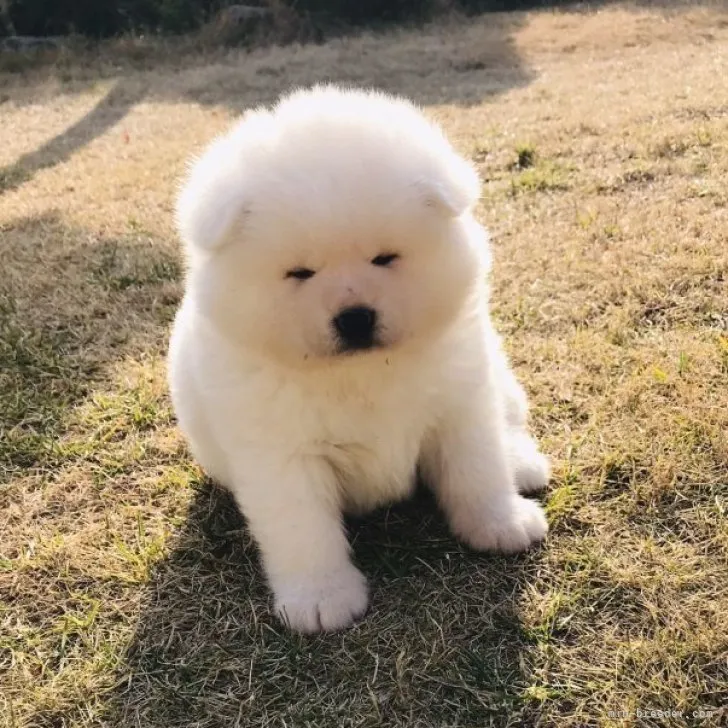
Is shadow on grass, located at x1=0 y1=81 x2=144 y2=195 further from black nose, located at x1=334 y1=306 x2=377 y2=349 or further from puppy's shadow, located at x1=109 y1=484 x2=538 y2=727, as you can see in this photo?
black nose, located at x1=334 y1=306 x2=377 y2=349

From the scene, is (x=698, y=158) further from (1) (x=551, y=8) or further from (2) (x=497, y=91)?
(1) (x=551, y=8)

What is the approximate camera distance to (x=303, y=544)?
2.24 m

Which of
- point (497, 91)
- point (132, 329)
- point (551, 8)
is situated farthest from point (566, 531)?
point (551, 8)

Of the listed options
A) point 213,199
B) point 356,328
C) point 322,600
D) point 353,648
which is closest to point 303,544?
point 322,600

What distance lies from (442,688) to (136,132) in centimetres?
778

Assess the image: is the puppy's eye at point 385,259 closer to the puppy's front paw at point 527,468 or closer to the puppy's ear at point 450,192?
the puppy's ear at point 450,192

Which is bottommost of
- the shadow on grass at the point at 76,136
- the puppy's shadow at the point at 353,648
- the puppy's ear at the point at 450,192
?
the puppy's shadow at the point at 353,648

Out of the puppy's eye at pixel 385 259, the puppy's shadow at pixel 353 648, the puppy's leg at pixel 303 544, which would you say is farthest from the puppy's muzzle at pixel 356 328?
the puppy's shadow at pixel 353 648

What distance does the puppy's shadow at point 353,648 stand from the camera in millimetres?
1986

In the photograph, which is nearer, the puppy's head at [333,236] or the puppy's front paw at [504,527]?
the puppy's head at [333,236]

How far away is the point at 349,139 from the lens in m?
1.96

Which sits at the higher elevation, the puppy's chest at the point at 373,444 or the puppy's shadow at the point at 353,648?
the puppy's chest at the point at 373,444

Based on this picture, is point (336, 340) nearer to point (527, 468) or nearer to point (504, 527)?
point (504, 527)

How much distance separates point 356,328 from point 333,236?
0.23m
